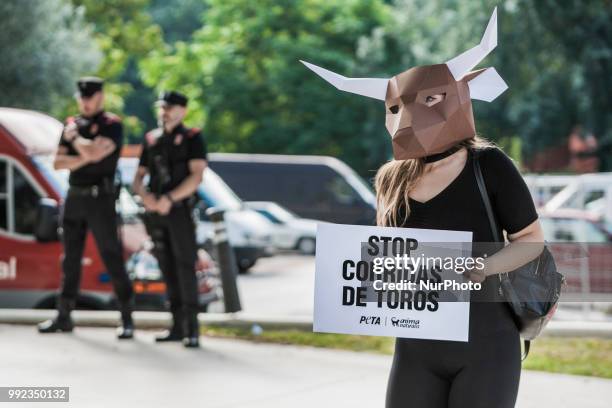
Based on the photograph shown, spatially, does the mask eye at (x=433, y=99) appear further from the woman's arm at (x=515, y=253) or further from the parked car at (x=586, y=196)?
the parked car at (x=586, y=196)

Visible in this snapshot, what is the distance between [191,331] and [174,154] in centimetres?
132

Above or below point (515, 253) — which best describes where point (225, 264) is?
below

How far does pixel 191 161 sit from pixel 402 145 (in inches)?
187

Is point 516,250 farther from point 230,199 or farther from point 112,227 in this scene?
point 230,199

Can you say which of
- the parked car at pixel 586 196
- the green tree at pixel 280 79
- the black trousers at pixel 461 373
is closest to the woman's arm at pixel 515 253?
the black trousers at pixel 461 373

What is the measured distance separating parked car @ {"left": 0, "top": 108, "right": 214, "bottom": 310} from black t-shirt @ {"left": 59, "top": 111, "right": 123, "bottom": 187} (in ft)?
3.96

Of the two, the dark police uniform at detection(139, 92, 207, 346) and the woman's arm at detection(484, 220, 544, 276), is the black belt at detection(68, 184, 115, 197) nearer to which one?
the dark police uniform at detection(139, 92, 207, 346)

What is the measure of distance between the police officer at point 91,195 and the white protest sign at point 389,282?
507 centimetres

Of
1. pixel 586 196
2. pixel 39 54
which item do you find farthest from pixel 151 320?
pixel 39 54

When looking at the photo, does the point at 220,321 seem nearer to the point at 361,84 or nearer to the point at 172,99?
the point at 172,99

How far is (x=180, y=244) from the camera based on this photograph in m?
8.24

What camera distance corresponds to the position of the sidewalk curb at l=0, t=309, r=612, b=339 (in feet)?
30.6

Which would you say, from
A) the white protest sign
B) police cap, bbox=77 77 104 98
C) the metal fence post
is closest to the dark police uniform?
police cap, bbox=77 77 104 98

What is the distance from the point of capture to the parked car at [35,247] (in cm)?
994
